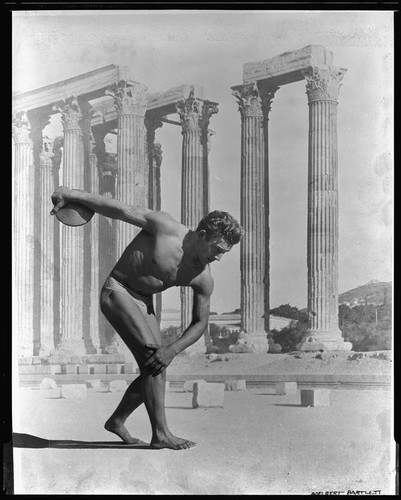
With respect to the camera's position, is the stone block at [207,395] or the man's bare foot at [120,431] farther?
the stone block at [207,395]

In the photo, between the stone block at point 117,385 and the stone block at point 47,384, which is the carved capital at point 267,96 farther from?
the stone block at point 47,384

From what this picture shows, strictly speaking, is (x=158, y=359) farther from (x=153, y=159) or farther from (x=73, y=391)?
(x=153, y=159)

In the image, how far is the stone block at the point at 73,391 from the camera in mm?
15609

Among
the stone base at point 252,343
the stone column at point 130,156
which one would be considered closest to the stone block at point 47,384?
the stone column at point 130,156

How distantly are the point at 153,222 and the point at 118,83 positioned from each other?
3.83 meters

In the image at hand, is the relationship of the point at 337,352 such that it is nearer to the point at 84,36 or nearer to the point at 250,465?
the point at 250,465

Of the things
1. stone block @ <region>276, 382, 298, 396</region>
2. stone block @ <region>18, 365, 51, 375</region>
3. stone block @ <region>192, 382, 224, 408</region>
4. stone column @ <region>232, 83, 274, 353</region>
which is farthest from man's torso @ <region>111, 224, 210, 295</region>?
stone column @ <region>232, 83, 274, 353</region>

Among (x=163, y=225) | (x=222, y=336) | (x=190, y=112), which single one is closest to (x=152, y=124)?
(x=190, y=112)

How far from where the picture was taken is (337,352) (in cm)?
1608

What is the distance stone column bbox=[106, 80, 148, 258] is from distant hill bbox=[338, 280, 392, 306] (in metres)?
3.72

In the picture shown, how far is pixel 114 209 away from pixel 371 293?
160 inches

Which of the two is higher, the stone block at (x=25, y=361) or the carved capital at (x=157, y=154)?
the carved capital at (x=157, y=154)

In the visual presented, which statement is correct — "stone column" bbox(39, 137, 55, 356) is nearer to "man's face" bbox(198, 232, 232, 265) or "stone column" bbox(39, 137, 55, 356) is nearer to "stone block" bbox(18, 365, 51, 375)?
"stone block" bbox(18, 365, 51, 375)

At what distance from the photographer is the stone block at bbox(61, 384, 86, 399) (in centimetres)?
1561
